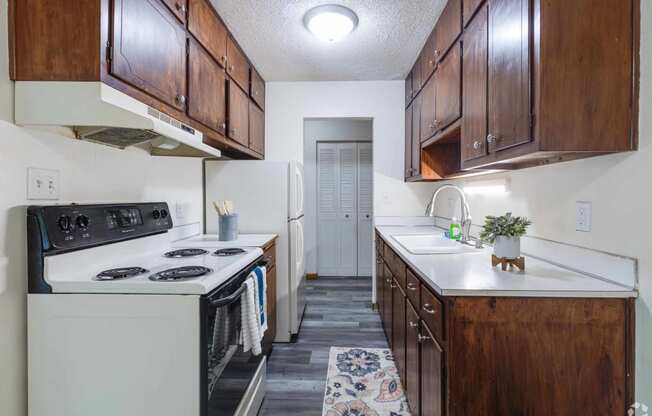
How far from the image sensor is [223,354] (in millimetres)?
1304

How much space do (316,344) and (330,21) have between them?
2366mm

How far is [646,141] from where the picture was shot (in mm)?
1080

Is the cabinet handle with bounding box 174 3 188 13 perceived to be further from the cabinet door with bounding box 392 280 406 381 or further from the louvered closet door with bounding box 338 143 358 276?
the louvered closet door with bounding box 338 143 358 276

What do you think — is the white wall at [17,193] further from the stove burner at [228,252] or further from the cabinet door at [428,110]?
the cabinet door at [428,110]

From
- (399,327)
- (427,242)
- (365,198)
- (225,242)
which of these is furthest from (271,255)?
(365,198)

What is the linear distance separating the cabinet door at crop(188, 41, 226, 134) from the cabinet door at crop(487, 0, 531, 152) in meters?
1.52

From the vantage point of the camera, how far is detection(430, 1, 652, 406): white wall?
1.07 m

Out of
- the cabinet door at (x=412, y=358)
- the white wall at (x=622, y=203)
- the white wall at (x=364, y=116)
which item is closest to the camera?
the white wall at (x=622, y=203)

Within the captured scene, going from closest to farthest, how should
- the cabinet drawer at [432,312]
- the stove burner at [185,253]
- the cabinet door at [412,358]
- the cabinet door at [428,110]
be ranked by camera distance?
the cabinet drawer at [432,312]
the cabinet door at [412,358]
the stove burner at [185,253]
the cabinet door at [428,110]

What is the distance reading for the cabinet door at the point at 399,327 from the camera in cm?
187

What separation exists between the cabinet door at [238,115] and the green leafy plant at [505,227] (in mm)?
1813

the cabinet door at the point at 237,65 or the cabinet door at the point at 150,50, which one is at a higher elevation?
the cabinet door at the point at 237,65

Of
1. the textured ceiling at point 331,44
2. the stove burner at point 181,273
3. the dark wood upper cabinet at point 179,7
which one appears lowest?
the stove burner at point 181,273

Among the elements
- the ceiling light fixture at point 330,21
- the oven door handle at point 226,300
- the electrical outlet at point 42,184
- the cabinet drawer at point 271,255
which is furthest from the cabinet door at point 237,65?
the oven door handle at point 226,300
